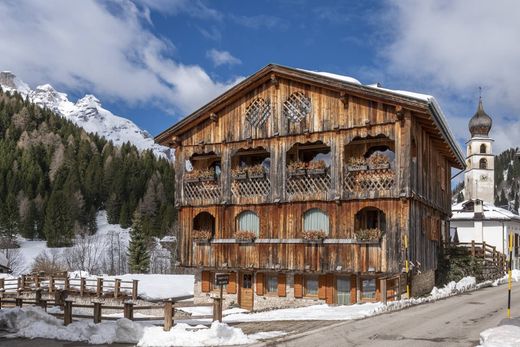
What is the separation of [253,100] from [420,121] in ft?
26.1

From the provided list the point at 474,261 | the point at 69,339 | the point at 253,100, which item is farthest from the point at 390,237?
the point at 69,339

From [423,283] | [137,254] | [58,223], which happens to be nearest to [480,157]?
[137,254]

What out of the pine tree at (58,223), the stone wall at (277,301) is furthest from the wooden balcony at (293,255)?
the pine tree at (58,223)

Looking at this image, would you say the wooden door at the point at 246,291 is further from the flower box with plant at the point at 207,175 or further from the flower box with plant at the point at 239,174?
the flower box with plant at the point at 207,175

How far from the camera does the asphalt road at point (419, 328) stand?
47.2ft

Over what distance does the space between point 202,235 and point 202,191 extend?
87.0 inches

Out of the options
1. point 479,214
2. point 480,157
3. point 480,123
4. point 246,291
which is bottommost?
point 246,291

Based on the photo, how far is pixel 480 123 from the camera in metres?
80.4

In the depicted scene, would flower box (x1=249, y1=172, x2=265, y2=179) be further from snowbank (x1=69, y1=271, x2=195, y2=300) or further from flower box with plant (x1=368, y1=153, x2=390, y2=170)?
snowbank (x1=69, y1=271, x2=195, y2=300)

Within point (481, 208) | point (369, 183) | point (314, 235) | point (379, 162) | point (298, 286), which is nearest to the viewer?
point (379, 162)

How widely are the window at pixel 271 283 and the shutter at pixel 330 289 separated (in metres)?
2.74

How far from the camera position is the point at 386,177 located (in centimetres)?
2484

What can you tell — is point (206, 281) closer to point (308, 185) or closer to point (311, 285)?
point (311, 285)

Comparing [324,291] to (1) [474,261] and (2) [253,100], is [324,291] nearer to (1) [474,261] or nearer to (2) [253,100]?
(2) [253,100]
